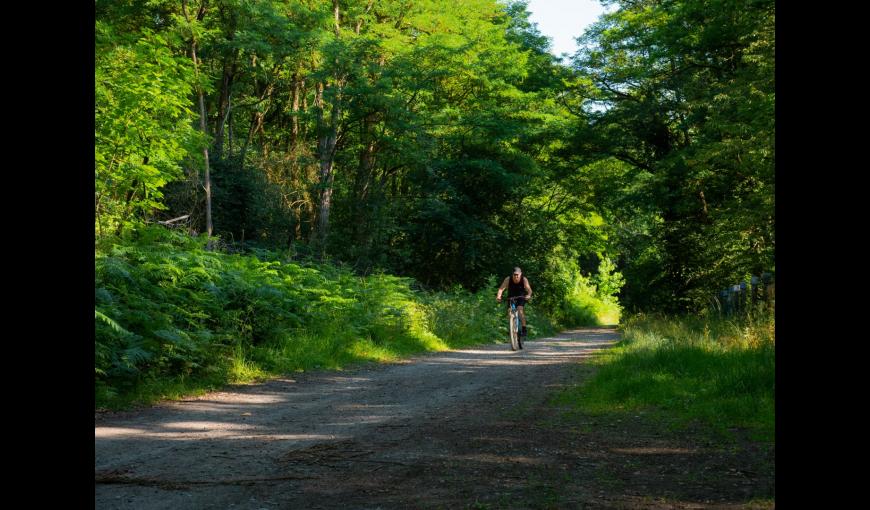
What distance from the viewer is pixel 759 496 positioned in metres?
4.24

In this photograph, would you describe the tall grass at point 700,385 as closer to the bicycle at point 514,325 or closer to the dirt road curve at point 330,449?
the dirt road curve at point 330,449

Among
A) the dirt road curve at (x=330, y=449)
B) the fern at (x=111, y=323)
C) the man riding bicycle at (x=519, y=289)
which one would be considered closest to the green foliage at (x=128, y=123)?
the fern at (x=111, y=323)

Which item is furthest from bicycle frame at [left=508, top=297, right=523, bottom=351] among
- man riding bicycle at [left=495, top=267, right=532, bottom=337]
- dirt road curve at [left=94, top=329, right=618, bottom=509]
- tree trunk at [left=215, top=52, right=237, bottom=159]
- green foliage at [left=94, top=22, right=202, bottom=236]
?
tree trunk at [left=215, top=52, right=237, bottom=159]

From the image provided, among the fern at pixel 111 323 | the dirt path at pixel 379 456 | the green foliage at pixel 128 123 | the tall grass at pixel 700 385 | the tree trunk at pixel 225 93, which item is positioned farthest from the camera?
the tree trunk at pixel 225 93

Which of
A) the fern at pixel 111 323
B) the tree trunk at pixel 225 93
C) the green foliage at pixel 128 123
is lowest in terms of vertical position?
the fern at pixel 111 323

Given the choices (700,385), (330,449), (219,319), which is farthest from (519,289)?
(330,449)

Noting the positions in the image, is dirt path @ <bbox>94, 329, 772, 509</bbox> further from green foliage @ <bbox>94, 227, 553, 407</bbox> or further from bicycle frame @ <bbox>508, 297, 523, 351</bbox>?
bicycle frame @ <bbox>508, 297, 523, 351</bbox>

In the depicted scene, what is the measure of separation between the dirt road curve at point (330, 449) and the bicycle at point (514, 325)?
6856 millimetres

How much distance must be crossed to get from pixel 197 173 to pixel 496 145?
47.1 feet

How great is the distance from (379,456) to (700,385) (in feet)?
15.2

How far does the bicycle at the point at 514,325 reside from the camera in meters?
17.3

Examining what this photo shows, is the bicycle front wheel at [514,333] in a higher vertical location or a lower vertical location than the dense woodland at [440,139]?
lower
